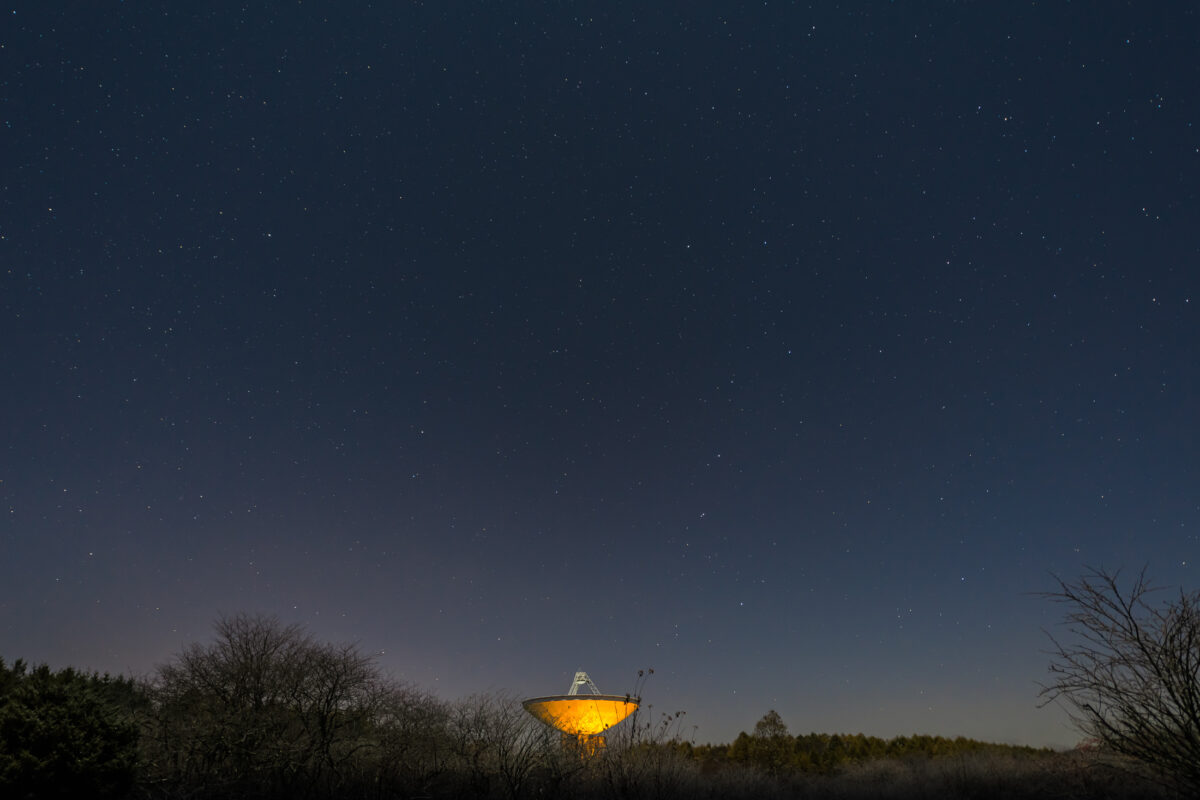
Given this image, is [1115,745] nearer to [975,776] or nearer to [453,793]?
[453,793]

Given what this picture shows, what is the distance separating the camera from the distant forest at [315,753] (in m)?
11.5

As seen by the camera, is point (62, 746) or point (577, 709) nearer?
point (62, 746)

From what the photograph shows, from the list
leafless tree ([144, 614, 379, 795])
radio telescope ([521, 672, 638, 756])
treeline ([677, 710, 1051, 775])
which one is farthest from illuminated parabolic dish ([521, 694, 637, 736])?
treeline ([677, 710, 1051, 775])

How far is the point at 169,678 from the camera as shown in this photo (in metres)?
26.6

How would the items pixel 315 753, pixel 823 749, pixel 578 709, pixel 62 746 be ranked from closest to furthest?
pixel 62 746 → pixel 315 753 → pixel 578 709 → pixel 823 749

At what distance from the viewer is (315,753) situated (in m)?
15.9

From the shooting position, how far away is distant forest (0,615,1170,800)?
1155cm

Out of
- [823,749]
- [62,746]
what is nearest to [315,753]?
[62,746]

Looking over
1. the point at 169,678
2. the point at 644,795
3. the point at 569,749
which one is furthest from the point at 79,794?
the point at 169,678

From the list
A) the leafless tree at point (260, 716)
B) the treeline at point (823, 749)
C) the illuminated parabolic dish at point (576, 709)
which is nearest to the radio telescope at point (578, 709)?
the illuminated parabolic dish at point (576, 709)

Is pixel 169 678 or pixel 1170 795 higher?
pixel 169 678

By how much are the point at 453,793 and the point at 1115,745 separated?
10.00 metres

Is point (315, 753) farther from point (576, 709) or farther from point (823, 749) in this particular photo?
point (823, 749)

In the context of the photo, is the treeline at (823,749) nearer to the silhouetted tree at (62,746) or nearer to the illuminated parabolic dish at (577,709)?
the illuminated parabolic dish at (577,709)
